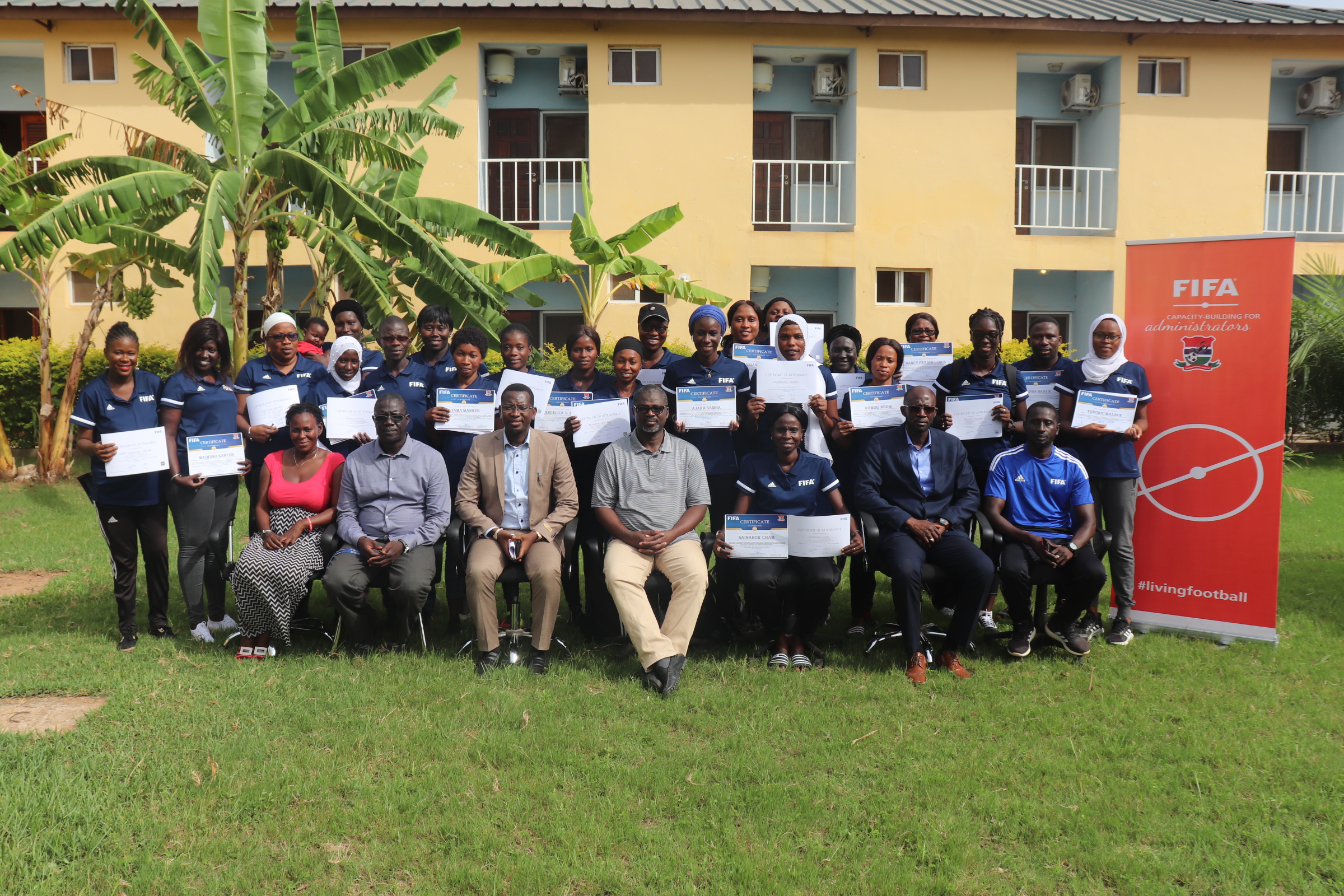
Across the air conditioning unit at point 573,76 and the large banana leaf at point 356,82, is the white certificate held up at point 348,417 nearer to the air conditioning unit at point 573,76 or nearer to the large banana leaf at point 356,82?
the large banana leaf at point 356,82

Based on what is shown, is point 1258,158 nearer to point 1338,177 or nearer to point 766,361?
point 1338,177

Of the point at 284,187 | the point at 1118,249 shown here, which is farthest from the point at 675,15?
the point at 1118,249

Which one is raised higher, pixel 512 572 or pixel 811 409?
pixel 811 409

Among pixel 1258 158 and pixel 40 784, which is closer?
pixel 40 784

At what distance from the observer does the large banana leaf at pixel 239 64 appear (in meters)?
9.05

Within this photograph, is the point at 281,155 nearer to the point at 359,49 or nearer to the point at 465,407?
the point at 465,407

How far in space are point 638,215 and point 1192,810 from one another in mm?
13595

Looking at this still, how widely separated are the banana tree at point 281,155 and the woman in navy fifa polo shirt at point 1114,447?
5.70 m

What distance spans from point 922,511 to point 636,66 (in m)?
12.5

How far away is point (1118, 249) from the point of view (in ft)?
54.7

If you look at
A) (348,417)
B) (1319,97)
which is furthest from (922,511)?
(1319,97)

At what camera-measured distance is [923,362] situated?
6562 millimetres

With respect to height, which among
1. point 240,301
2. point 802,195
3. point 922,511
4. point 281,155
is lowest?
point 922,511

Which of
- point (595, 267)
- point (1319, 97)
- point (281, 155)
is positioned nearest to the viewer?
point (281, 155)
